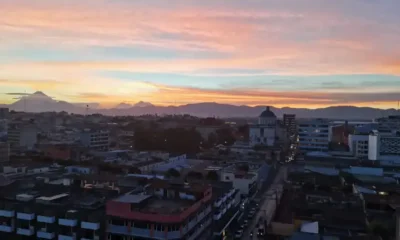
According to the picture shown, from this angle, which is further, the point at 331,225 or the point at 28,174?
the point at 28,174

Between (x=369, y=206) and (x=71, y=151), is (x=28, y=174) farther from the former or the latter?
(x=369, y=206)

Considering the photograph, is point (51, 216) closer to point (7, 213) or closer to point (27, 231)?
point (27, 231)

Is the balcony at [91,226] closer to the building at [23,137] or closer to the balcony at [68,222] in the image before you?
the balcony at [68,222]

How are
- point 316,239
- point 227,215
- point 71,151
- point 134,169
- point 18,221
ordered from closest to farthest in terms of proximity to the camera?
1. point 316,239
2. point 18,221
3. point 227,215
4. point 134,169
5. point 71,151

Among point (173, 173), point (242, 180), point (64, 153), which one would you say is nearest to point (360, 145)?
point (242, 180)

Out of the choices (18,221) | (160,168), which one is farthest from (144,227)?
(160,168)

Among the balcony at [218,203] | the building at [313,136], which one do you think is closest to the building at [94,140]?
the building at [313,136]

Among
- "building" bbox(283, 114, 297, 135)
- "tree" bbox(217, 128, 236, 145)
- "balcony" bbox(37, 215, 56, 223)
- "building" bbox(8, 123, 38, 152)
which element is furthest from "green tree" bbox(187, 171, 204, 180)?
"building" bbox(283, 114, 297, 135)
